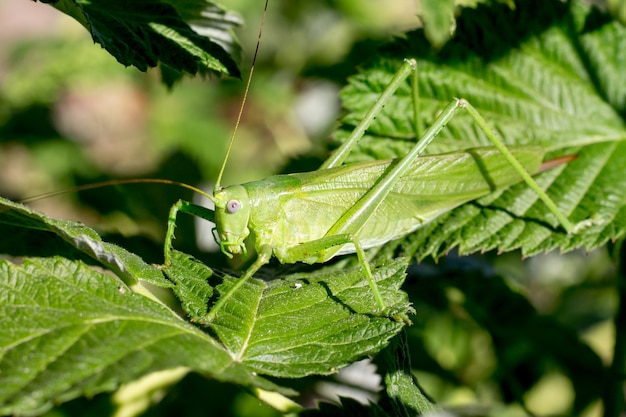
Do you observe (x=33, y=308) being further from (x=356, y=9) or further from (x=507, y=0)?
(x=356, y=9)

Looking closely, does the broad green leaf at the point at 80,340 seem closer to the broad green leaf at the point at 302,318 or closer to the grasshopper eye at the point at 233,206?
the broad green leaf at the point at 302,318

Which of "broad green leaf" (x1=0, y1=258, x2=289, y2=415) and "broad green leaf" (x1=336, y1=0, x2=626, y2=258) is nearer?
"broad green leaf" (x1=0, y1=258, x2=289, y2=415)

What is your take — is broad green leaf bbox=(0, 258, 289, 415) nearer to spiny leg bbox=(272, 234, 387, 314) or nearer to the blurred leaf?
spiny leg bbox=(272, 234, 387, 314)

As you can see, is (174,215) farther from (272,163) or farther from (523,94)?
(272,163)

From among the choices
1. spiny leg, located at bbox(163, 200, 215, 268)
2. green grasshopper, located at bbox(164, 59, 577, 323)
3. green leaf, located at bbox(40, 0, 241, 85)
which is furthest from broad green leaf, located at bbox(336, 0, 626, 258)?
green leaf, located at bbox(40, 0, 241, 85)

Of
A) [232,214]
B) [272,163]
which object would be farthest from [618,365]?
[272,163]

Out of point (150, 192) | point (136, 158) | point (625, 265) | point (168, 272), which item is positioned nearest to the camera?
point (168, 272)

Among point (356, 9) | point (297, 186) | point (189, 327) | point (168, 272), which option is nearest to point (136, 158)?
point (356, 9)
